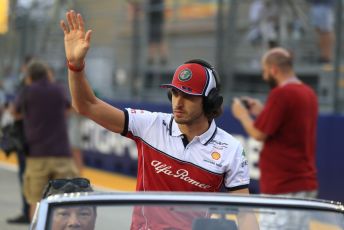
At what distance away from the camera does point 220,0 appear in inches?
574

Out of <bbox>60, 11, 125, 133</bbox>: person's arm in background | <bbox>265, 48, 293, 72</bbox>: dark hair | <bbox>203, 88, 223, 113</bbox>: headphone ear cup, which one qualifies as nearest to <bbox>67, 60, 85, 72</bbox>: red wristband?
<bbox>60, 11, 125, 133</bbox>: person's arm in background

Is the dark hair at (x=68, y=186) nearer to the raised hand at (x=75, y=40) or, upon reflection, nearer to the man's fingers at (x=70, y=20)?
the raised hand at (x=75, y=40)

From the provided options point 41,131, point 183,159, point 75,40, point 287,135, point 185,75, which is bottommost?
point 41,131

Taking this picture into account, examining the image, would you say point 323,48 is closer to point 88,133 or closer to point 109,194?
point 88,133

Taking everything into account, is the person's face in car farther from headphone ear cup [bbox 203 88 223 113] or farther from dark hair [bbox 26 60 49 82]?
dark hair [bbox 26 60 49 82]

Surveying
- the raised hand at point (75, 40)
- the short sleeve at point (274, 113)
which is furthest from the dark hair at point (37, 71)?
the raised hand at point (75, 40)

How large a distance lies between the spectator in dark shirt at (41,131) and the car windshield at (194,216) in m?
5.87

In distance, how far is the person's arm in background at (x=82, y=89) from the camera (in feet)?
Answer: 14.3

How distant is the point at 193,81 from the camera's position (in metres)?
4.34

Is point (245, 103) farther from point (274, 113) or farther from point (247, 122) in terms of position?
point (274, 113)

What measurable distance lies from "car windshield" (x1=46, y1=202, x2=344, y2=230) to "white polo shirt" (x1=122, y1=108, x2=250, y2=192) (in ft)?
2.48

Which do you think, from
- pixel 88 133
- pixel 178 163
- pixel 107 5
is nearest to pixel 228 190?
pixel 178 163

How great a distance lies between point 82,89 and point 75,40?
248mm

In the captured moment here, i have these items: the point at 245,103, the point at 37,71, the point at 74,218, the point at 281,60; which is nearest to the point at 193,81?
the point at 74,218
